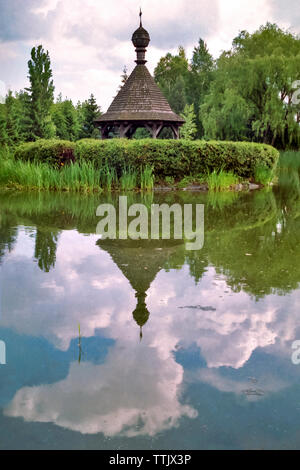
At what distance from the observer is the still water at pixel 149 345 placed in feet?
8.34

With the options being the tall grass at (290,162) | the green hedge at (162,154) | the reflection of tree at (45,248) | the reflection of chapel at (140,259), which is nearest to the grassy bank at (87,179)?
the green hedge at (162,154)

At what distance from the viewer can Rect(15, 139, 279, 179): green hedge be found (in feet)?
51.1

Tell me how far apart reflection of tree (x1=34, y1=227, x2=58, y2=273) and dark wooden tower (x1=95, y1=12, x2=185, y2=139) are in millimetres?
14549

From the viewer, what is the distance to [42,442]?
7.97ft

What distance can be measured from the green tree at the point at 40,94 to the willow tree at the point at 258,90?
35.3ft

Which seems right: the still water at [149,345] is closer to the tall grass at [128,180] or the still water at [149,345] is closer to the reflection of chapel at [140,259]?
the reflection of chapel at [140,259]

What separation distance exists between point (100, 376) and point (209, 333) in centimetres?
109

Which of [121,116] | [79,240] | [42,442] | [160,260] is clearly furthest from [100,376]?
[121,116]

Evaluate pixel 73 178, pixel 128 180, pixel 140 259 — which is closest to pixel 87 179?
pixel 73 178

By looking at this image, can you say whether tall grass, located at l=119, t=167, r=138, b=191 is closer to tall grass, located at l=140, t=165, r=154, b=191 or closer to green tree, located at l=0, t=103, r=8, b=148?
tall grass, located at l=140, t=165, r=154, b=191

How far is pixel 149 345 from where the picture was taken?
3539 millimetres

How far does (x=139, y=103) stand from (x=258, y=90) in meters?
10.6
